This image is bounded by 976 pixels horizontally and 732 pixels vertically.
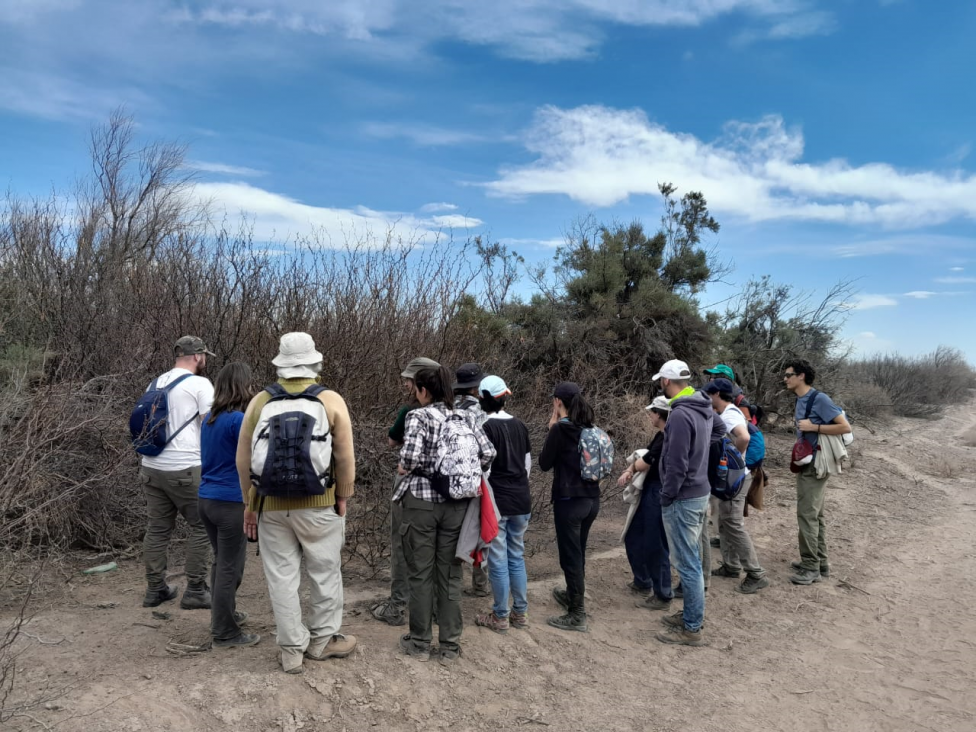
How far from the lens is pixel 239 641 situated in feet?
13.3

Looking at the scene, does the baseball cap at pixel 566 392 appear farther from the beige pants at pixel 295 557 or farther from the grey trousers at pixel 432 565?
the beige pants at pixel 295 557

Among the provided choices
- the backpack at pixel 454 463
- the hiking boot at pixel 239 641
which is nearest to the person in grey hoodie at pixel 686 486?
the backpack at pixel 454 463

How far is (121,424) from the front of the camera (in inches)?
248

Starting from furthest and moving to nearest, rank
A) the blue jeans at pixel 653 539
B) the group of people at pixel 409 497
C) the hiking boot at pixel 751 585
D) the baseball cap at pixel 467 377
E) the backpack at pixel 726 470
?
the hiking boot at pixel 751 585
the blue jeans at pixel 653 539
the backpack at pixel 726 470
the baseball cap at pixel 467 377
the group of people at pixel 409 497

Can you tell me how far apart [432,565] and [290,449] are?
3.90 feet

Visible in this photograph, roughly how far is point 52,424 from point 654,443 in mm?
5034

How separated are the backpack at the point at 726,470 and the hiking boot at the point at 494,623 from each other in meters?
→ 1.97

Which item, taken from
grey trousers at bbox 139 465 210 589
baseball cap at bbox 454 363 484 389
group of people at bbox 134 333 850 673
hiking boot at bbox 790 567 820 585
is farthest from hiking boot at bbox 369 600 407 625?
hiking boot at bbox 790 567 820 585

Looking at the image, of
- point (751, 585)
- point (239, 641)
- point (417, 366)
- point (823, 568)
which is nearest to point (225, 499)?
point (239, 641)

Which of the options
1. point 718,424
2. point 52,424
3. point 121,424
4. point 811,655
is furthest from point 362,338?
point 811,655

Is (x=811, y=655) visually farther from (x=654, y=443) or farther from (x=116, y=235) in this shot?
(x=116, y=235)

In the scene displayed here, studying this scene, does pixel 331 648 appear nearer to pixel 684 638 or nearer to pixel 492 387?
pixel 492 387

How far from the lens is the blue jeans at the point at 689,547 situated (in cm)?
458

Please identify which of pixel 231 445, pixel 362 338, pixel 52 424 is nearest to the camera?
pixel 231 445
